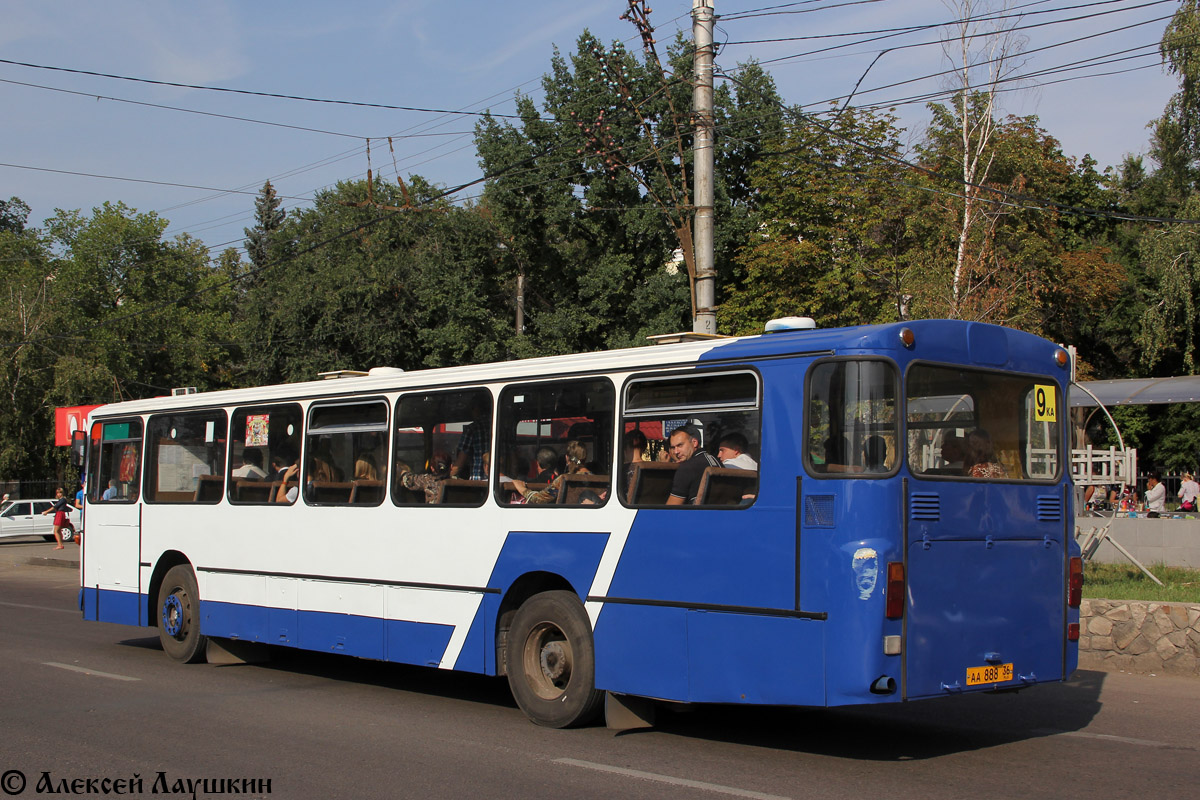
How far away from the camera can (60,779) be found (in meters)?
7.02

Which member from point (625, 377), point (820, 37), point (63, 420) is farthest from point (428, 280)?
point (625, 377)

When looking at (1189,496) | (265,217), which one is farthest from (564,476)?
(265,217)

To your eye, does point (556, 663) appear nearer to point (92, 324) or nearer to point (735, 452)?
point (735, 452)

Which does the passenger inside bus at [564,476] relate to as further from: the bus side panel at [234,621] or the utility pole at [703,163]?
the utility pole at [703,163]

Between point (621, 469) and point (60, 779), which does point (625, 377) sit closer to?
point (621, 469)

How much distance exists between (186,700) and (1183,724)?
828 centimetres

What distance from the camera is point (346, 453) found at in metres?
10.9

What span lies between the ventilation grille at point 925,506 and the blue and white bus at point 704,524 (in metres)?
0.02

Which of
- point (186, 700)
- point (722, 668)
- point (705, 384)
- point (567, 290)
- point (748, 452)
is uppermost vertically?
point (567, 290)

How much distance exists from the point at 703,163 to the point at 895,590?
28.1 ft

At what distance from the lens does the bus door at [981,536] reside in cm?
711

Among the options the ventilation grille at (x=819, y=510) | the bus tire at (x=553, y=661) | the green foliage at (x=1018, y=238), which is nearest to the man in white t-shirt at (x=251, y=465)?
the bus tire at (x=553, y=661)

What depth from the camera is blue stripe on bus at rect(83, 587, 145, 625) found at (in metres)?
13.2

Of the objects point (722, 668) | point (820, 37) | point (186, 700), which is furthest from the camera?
point (820, 37)
